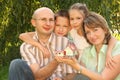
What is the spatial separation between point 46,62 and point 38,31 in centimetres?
28

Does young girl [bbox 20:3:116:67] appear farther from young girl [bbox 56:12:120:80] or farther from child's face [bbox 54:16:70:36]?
young girl [bbox 56:12:120:80]

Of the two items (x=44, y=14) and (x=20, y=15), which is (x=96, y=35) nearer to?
(x=44, y=14)

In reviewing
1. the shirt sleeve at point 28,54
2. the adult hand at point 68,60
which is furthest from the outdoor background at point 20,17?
the adult hand at point 68,60

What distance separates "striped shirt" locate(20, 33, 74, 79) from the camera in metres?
3.38

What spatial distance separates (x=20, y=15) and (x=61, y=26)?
2110 mm

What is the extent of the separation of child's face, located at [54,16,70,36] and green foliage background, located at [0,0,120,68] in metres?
1.42

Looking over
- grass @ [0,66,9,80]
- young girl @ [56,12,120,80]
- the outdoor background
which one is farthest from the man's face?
grass @ [0,66,9,80]

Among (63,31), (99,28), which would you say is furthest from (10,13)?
(99,28)

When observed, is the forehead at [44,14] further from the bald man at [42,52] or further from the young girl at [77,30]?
the young girl at [77,30]

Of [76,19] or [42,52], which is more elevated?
[76,19]

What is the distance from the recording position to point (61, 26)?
3.61 m

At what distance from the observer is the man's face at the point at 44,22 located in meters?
3.43

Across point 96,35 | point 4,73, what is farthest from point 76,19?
point 4,73

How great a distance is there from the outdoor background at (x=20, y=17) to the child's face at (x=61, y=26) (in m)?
1.42
